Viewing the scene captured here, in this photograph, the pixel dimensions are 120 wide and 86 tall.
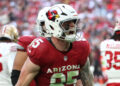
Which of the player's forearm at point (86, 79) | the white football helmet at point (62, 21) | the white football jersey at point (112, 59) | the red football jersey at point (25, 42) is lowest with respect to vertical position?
the white football jersey at point (112, 59)

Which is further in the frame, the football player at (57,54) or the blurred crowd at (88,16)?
the blurred crowd at (88,16)

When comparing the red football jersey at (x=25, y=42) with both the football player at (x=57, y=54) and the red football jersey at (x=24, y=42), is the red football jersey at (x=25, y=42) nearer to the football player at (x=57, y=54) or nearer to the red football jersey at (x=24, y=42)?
the red football jersey at (x=24, y=42)

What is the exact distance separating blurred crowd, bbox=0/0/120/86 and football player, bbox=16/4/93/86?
6437 millimetres

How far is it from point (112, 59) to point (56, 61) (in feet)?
6.33

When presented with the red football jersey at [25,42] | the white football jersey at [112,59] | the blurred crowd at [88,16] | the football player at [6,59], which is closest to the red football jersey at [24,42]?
the red football jersey at [25,42]

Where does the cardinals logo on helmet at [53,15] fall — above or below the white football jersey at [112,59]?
above

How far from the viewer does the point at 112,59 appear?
5109 millimetres

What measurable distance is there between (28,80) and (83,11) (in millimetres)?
9849

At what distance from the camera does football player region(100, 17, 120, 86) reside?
16.7 feet

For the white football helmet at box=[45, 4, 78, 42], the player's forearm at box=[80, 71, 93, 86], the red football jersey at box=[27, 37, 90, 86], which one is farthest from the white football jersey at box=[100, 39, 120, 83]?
the white football helmet at box=[45, 4, 78, 42]

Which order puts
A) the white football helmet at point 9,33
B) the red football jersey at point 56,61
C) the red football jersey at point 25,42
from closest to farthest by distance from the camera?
the red football jersey at point 56,61 → the red football jersey at point 25,42 → the white football helmet at point 9,33

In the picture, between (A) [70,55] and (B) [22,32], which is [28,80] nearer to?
(A) [70,55]

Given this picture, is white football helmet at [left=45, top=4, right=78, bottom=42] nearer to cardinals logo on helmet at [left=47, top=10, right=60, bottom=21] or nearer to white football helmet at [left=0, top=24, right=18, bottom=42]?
cardinals logo on helmet at [left=47, top=10, right=60, bottom=21]

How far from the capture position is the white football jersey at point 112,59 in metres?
5.09
